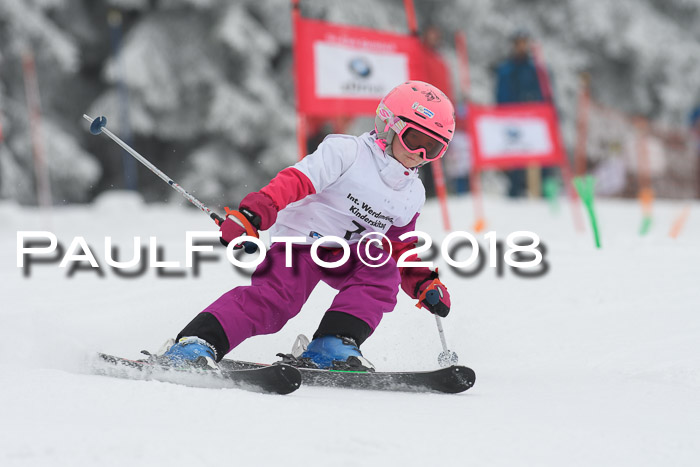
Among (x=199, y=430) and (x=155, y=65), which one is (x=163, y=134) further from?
(x=199, y=430)

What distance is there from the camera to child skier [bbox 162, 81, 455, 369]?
2822mm

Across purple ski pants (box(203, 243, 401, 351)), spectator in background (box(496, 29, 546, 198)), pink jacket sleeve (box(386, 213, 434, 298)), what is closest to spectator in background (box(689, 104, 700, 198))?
spectator in background (box(496, 29, 546, 198))

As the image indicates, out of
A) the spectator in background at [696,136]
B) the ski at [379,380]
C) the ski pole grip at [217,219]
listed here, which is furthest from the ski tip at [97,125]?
the spectator in background at [696,136]

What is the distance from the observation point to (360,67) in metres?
6.35

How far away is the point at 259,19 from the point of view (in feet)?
37.0

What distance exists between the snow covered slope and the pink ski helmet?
3.00 ft

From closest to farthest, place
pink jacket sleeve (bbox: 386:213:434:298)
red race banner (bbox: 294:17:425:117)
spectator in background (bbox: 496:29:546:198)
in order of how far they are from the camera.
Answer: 1. pink jacket sleeve (bbox: 386:213:434:298)
2. red race banner (bbox: 294:17:425:117)
3. spectator in background (bbox: 496:29:546:198)

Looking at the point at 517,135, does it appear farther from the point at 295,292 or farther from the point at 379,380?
the point at 379,380

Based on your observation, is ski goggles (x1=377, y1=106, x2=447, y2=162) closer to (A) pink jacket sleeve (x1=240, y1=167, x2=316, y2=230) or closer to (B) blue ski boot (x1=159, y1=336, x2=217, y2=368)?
(A) pink jacket sleeve (x1=240, y1=167, x2=316, y2=230)

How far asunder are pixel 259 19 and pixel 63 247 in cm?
601

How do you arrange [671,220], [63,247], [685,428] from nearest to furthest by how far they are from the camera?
[685,428]
[63,247]
[671,220]

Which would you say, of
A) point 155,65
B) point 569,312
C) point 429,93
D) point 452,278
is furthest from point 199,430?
point 155,65

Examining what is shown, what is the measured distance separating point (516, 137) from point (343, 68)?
88.3 inches

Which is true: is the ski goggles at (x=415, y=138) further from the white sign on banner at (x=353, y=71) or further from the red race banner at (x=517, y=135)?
the red race banner at (x=517, y=135)
